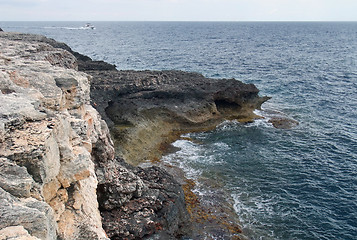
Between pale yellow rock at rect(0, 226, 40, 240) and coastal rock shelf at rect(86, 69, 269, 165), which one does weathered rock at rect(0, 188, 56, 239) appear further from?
coastal rock shelf at rect(86, 69, 269, 165)

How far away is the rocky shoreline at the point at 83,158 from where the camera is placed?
349 inches

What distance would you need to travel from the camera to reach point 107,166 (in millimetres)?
17688

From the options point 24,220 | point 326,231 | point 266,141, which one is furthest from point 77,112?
point 266,141

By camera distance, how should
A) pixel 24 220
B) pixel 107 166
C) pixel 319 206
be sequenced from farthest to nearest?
pixel 319 206
pixel 107 166
pixel 24 220

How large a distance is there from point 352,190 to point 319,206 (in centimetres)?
433

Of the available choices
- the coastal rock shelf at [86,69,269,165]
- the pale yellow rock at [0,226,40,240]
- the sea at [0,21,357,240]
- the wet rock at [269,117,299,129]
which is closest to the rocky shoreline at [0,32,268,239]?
the pale yellow rock at [0,226,40,240]

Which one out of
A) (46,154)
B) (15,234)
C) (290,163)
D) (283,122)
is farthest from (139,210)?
(283,122)

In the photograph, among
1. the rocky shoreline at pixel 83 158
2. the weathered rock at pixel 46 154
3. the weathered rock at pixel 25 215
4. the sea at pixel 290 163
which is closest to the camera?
the weathered rock at pixel 25 215

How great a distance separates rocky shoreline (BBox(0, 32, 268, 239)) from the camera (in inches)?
349

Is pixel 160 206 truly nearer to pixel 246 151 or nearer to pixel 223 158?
pixel 223 158

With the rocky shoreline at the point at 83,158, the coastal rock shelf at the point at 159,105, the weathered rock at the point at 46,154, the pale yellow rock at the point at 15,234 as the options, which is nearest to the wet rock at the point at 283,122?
the coastal rock shelf at the point at 159,105

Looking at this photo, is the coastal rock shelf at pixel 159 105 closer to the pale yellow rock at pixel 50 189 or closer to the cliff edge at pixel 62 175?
the cliff edge at pixel 62 175

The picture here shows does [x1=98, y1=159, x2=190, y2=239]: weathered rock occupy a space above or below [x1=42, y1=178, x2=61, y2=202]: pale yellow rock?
below

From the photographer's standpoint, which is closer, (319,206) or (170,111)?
(319,206)
